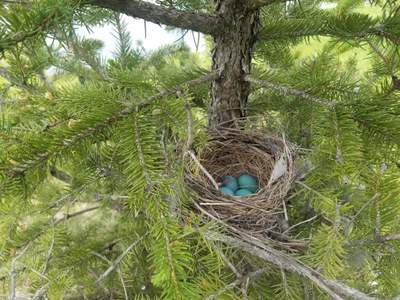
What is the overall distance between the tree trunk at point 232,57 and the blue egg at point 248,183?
0.32 metres

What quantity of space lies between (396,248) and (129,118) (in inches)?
25.7

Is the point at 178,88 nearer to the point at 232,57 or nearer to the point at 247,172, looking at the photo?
the point at 232,57

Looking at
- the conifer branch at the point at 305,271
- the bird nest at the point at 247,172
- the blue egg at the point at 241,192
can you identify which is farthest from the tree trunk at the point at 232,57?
the conifer branch at the point at 305,271

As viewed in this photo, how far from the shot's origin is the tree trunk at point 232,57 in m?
0.86

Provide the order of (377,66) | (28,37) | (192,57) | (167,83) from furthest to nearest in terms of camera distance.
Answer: (192,57) → (377,66) → (167,83) → (28,37)

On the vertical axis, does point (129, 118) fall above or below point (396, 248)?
above

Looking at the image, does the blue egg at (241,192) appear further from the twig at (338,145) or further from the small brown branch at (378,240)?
the twig at (338,145)

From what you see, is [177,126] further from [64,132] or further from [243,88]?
[243,88]

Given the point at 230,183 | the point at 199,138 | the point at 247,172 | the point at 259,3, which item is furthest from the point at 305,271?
the point at 247,172

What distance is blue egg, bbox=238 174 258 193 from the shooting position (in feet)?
4.33

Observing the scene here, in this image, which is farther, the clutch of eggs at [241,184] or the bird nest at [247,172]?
the clutch of eggs at [241,184]

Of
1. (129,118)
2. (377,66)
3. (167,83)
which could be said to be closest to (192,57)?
(377,66)

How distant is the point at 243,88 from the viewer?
103cm

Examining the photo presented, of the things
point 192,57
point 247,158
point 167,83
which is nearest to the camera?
point 167,83
